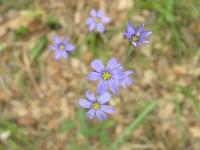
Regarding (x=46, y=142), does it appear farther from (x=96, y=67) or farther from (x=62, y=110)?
(x=96, y=67)

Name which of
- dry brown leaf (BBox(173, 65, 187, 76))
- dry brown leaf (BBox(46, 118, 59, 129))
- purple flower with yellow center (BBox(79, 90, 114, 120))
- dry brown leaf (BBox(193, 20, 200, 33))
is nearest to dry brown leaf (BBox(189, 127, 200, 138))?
dry brown leaf (BBox(173, 65, 187, 76))

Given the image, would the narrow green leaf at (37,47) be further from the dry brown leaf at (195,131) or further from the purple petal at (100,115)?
the dry brown leaf at (195,131)

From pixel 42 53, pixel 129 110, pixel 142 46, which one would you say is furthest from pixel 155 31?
pixel 42 53

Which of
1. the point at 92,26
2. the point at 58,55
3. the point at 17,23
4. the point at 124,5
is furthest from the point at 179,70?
the point at 17,23

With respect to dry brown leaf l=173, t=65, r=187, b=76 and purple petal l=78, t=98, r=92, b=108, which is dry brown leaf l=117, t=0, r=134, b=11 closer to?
dry brown leaf l=173, t=65, r=187, b=76

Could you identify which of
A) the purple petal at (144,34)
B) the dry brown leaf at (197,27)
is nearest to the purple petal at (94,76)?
the purple petal at (144,34)

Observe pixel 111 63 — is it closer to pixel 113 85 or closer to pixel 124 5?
pixel 113 85
